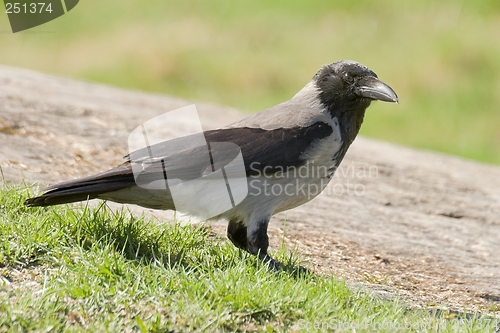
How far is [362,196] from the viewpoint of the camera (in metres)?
7.41

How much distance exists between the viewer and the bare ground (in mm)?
5336

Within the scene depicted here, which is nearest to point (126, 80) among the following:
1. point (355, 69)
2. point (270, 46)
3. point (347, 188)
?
point (270, 46)

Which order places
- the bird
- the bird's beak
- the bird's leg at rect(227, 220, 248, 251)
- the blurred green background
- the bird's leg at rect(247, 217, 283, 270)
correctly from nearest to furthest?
the bird
the bird's leg at rect(247, 217, 283, 270)
the bird's leg at rect(227, 220, 248, 251)
the bird's beak
the blurred green background

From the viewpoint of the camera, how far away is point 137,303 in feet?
12.6

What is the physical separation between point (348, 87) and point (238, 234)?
1430 millimetres

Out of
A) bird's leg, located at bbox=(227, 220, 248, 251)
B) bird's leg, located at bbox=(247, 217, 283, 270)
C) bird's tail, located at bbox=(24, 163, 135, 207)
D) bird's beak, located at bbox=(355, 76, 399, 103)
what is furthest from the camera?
bird's beak, located at bbox=(355, 76, 399, 103)

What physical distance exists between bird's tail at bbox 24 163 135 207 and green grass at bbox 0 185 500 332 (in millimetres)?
124

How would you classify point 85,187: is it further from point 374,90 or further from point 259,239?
point 374,90

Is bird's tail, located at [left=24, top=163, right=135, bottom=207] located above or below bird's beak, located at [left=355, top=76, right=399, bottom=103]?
below

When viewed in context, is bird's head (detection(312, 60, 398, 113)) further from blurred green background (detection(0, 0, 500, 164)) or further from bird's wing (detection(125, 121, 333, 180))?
blurred green background (detection(0, 0, 500, 164))

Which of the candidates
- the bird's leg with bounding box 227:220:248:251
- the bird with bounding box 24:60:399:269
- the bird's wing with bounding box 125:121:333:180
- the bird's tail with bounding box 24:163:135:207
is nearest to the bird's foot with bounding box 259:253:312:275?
the bird with bounding box 24:60:399:269

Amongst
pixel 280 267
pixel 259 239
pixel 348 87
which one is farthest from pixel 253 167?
pixel 348 87

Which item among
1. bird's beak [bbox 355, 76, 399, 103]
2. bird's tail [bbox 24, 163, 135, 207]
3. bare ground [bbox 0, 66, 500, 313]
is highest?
bird's beak [bbox 355, 76, 399, 103]

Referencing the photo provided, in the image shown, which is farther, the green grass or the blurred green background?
the blurred green background
